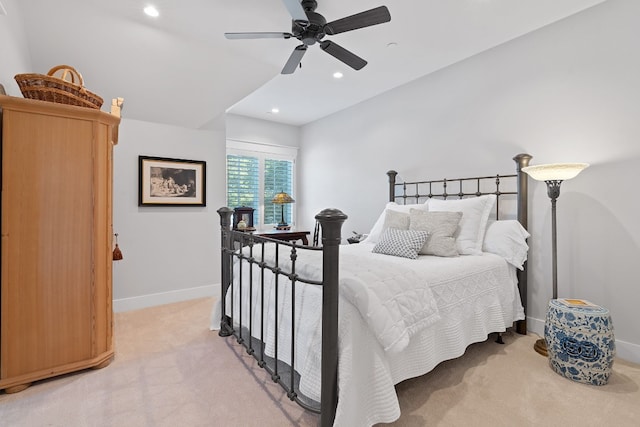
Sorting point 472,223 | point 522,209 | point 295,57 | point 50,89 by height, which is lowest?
point 472,223

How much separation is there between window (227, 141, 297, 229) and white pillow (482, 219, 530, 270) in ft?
11.5

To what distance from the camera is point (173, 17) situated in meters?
2.43

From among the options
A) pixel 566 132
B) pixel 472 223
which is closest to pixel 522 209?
pixel 472 223

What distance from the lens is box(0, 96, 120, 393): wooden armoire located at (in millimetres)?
1785

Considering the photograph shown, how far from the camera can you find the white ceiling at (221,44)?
2328mm

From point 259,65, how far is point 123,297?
2.89 metres

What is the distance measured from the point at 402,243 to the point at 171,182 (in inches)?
107

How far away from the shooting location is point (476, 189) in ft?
10.2

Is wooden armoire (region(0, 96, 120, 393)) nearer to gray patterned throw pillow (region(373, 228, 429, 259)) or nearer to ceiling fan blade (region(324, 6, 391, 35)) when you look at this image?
ceiling fan blade (region(324, 6, 391, 35))

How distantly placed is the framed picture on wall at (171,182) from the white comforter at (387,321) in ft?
6.02

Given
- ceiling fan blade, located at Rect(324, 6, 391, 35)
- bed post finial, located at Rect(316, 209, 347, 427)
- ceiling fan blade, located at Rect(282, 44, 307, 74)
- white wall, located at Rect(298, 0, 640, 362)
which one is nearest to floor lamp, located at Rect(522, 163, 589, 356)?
white wall, located at Rect(298, 0, 640, 362)

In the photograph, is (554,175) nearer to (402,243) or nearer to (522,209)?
(522,209)

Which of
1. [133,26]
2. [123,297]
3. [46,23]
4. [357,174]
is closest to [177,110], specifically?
[133,26]

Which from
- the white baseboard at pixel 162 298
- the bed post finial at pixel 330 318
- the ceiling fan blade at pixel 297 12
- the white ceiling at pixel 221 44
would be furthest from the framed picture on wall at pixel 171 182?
the bed post finial at pixel 330 318
